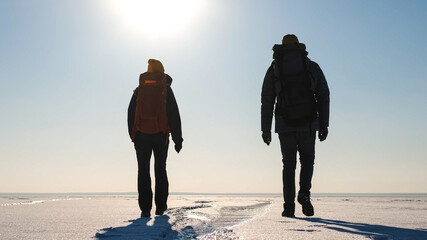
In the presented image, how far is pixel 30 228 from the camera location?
120 inches

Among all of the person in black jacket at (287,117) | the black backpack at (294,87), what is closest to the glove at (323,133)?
the person in black jacket at (287,117)

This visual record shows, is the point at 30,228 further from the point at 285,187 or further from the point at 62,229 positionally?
the point at 285,187

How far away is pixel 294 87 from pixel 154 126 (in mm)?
1763

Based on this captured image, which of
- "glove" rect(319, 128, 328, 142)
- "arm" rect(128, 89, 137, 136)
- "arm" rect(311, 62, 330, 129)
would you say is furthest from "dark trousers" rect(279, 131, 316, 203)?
"arm" rect(128, 89, 137, 136)

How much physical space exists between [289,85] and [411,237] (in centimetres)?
243

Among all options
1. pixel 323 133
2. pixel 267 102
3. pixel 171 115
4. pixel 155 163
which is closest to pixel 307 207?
pixel 323 133

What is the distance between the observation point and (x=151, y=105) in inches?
203

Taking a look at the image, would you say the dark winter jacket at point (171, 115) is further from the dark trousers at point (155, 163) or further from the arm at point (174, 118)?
the dark trousers at point (155, 163)

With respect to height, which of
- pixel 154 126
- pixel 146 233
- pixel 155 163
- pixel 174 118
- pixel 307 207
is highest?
pixel 174 118

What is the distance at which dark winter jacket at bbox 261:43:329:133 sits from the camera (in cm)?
471

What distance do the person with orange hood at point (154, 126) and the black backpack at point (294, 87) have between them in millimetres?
1409

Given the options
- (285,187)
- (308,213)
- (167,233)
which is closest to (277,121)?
(285,187)

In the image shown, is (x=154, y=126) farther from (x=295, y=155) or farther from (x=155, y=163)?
(x=295, y=155)

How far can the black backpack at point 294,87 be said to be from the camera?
15.1ft
